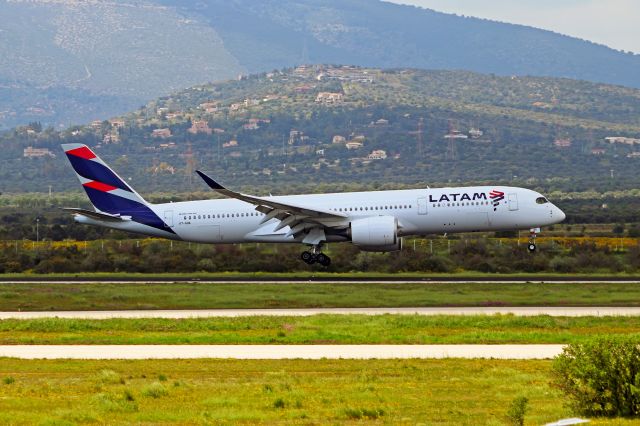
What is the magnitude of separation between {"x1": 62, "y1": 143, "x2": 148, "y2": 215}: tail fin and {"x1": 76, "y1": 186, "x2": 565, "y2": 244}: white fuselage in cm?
87

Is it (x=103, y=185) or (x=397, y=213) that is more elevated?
(x=103, y=185)

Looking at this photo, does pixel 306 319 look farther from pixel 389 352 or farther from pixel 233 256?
pixel 233 256

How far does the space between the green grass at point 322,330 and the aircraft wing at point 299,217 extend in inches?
647

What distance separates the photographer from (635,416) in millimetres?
20609

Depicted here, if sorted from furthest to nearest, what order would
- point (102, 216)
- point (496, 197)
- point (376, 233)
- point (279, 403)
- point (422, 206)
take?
point (102, 216) < point (496, 197) < point (422, 206) < point (376, 233) < point (279, 403)

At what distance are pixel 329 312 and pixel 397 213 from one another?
15538 millimetres

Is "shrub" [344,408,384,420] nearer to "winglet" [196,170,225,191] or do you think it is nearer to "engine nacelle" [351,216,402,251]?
"winglet" [196,170,225,191]

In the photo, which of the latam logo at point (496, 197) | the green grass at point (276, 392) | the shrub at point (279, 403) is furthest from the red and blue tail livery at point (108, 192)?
the shrub at point (279, 403)

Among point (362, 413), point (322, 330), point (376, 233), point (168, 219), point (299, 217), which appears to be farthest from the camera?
point (168, 219)

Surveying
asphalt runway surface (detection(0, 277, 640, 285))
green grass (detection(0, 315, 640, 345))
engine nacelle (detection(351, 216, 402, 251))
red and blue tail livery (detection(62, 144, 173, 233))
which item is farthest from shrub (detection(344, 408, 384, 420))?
red and blue tail livery (detection(62, 144, 173, 233))

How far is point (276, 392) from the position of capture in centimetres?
2411

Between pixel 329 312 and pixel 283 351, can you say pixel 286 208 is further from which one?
pixel 283 351

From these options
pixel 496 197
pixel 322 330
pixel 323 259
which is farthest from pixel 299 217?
pixel 322 330

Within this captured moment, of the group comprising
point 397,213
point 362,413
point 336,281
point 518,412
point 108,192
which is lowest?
point 362,413
